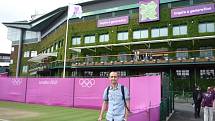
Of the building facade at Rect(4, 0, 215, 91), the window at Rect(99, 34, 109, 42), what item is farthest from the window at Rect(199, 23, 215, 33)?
the window at Rect(99, 34, 109, 42)

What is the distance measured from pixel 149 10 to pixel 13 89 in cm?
2485

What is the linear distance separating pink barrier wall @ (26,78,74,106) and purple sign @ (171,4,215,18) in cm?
2428

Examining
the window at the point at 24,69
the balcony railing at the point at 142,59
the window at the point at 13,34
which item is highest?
the window at the point at 13,34

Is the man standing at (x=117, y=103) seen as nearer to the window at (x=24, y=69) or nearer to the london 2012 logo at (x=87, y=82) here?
the london 2012 logo at (x=87, y=82)

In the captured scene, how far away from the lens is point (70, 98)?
2167 cm

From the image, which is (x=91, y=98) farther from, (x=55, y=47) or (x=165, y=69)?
(x=55, y=47)

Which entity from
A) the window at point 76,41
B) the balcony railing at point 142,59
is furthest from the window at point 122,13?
the window at point 76,41

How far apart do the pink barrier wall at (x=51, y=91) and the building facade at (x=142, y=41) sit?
57.2 ft

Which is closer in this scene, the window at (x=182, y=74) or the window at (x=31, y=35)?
the window at (x=182, y=74)

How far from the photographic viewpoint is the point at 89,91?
20.6m

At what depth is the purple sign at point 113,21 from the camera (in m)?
46.5

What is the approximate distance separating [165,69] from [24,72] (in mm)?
47251

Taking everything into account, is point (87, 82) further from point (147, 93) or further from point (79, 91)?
point (147, 93)

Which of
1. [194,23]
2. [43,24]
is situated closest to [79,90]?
[194,23]
